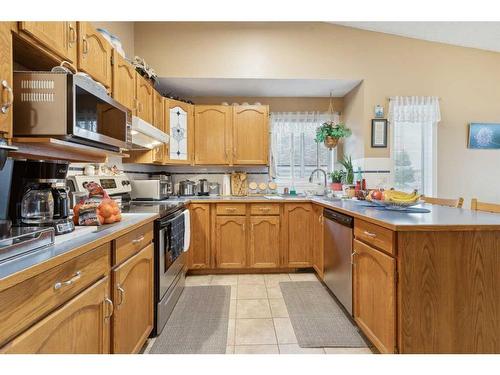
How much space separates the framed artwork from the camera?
341 cm

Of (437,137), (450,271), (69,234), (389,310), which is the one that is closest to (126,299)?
(69,234)

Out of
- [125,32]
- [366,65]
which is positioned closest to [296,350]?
[366,65]

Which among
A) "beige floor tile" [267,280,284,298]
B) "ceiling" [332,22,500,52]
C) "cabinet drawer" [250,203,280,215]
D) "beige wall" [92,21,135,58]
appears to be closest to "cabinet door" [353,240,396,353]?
"beige floor tile" [267,280,284,298]

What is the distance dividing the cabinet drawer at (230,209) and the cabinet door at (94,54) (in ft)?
5.40

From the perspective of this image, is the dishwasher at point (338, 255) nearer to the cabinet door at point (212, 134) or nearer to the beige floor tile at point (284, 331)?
the beige floor tile at point (284, 331)

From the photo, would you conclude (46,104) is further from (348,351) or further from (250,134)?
(250,134)

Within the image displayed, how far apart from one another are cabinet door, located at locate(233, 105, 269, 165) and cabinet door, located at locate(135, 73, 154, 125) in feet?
3.41

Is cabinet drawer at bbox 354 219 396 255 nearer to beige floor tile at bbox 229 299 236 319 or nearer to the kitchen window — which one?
beige floor tile at bbox 229 299 236 319

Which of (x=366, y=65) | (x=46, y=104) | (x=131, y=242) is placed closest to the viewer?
(x=46, y=104)

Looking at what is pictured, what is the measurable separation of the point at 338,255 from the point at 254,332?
901mm

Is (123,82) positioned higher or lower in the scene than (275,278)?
higher

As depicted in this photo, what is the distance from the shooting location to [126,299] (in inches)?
55.3

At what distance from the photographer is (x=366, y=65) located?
329 cm
